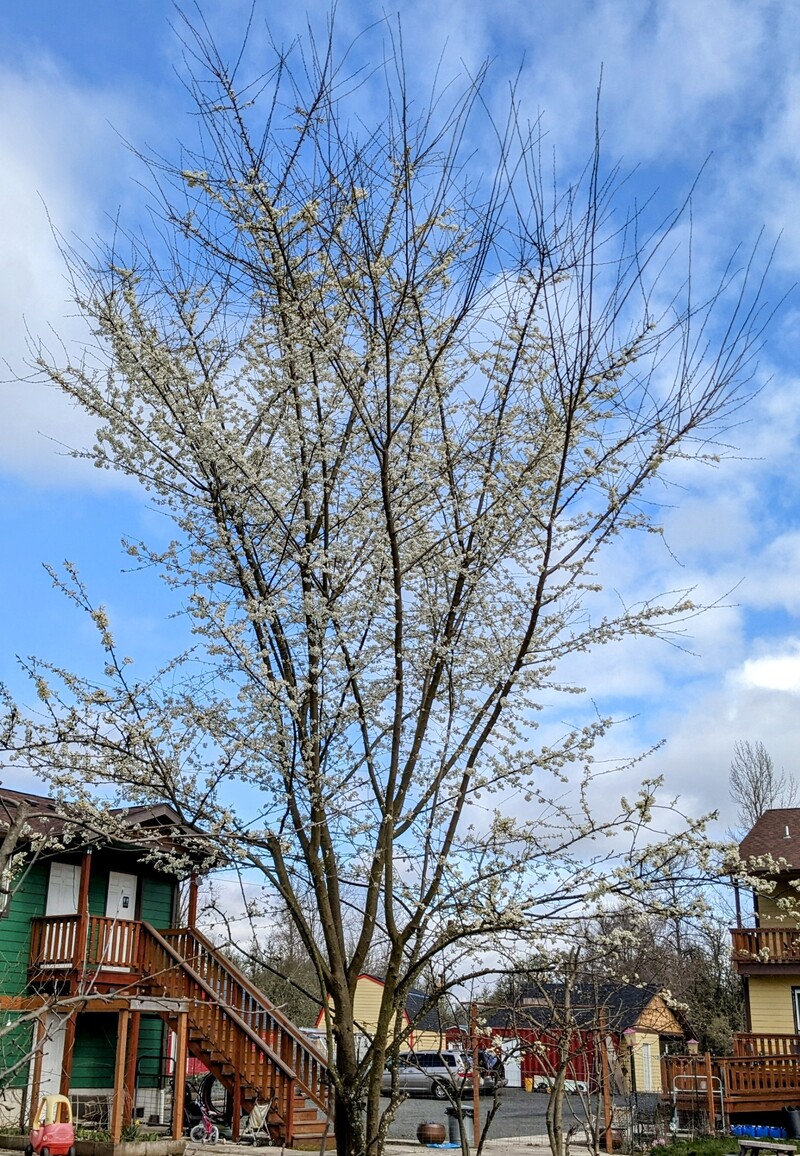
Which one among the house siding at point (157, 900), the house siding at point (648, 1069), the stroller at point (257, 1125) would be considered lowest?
the house siding at point (648, 1069)

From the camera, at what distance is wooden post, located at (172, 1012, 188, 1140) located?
14.2 metres

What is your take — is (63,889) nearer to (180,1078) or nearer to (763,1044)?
(180,1078)

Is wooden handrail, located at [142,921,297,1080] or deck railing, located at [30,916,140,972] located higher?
deck railing, located at [30,916,140,972]

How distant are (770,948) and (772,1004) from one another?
2.11m

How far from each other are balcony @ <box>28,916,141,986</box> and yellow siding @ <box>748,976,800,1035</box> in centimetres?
1545

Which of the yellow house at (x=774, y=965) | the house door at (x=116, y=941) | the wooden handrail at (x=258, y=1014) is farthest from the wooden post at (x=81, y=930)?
the yellow house at (x=774, y=965)

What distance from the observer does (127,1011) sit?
14312 millimetres

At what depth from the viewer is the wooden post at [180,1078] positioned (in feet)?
46.7

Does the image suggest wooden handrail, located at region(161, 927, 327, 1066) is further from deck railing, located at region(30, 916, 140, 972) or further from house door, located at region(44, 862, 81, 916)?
house door, located at region(44, 862, 81, 916)

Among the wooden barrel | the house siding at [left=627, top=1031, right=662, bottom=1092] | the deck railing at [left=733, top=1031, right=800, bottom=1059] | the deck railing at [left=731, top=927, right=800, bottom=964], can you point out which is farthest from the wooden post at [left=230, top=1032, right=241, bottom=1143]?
the house siding at [left=627, top=1031, right=662, bottom=1092]

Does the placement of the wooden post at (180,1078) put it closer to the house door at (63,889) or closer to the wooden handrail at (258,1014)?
the wooden handrail at (258,1014)

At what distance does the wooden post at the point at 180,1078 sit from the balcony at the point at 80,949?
1.46 metres

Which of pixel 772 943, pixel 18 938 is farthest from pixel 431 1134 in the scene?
pixel 772 943

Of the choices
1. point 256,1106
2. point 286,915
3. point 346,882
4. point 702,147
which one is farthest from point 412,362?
point 256,1106
